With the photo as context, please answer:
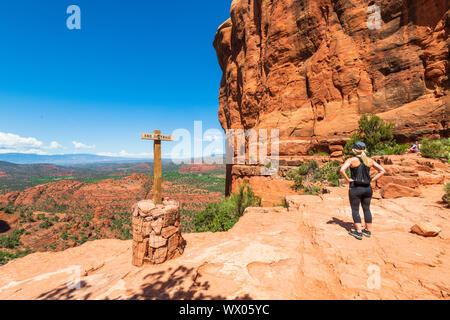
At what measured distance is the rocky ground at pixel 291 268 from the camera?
2602 millimetres

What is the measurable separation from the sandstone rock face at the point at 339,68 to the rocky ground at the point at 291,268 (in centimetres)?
996

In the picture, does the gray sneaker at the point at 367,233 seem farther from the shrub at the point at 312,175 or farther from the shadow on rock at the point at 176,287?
the shrub at the point at 312,175

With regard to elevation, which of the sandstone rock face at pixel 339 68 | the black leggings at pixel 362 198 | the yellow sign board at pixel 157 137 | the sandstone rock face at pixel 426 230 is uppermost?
the sandstone rock face at pixel 339 68

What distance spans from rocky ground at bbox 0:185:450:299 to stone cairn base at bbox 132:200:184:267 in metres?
0.25

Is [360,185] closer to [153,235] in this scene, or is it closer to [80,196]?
[153,235]

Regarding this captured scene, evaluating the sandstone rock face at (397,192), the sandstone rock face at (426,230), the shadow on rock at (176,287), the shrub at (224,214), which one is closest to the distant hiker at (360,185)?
the sandstone rock face at (426,230)

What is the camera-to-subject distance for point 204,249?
14.6 ft

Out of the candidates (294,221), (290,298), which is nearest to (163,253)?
(290,298)

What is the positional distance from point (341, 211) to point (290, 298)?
433 cm

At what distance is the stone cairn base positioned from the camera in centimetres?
406

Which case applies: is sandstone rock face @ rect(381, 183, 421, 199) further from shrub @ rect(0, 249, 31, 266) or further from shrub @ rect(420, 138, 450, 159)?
shrub @ rect(0, 249, 31, 266)

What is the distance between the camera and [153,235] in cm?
408

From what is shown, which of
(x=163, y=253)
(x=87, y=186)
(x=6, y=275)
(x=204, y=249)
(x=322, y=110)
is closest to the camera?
(x=163, y=253)
